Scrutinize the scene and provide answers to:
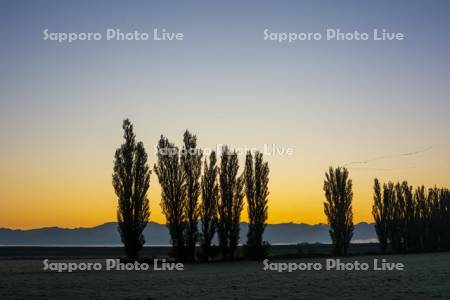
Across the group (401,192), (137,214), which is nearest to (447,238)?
(401,192)

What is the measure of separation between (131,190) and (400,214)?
43.9 metres

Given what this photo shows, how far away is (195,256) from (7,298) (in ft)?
92.2

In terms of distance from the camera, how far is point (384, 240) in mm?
69688

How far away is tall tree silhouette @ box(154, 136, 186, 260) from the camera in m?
43.8

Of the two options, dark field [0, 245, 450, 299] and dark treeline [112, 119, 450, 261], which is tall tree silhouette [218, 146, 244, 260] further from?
dark field [0, 245, 450, 299]

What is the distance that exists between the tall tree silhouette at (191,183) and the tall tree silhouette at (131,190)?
3.94m

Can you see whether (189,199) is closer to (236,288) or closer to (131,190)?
(131,190)

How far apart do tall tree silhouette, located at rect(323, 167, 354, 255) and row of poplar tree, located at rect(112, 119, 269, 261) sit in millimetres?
11955

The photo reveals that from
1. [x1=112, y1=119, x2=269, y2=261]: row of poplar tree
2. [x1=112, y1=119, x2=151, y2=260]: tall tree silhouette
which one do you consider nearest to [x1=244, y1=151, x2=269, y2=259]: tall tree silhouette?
[x1=112, y1=119, x2=269, y2=261]: row of poplar tree

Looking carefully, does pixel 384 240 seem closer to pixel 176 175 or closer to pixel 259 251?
pixel 259 251

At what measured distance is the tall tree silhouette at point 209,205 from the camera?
149ft

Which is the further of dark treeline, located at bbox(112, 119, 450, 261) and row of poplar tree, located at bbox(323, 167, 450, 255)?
row of poplar tree, located at bbox(323, 167, 450, 255)

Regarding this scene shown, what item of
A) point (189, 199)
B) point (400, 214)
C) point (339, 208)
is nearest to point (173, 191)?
point (189, 199)

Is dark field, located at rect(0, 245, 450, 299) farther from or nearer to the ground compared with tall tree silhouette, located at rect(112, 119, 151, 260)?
nearer to the ground
